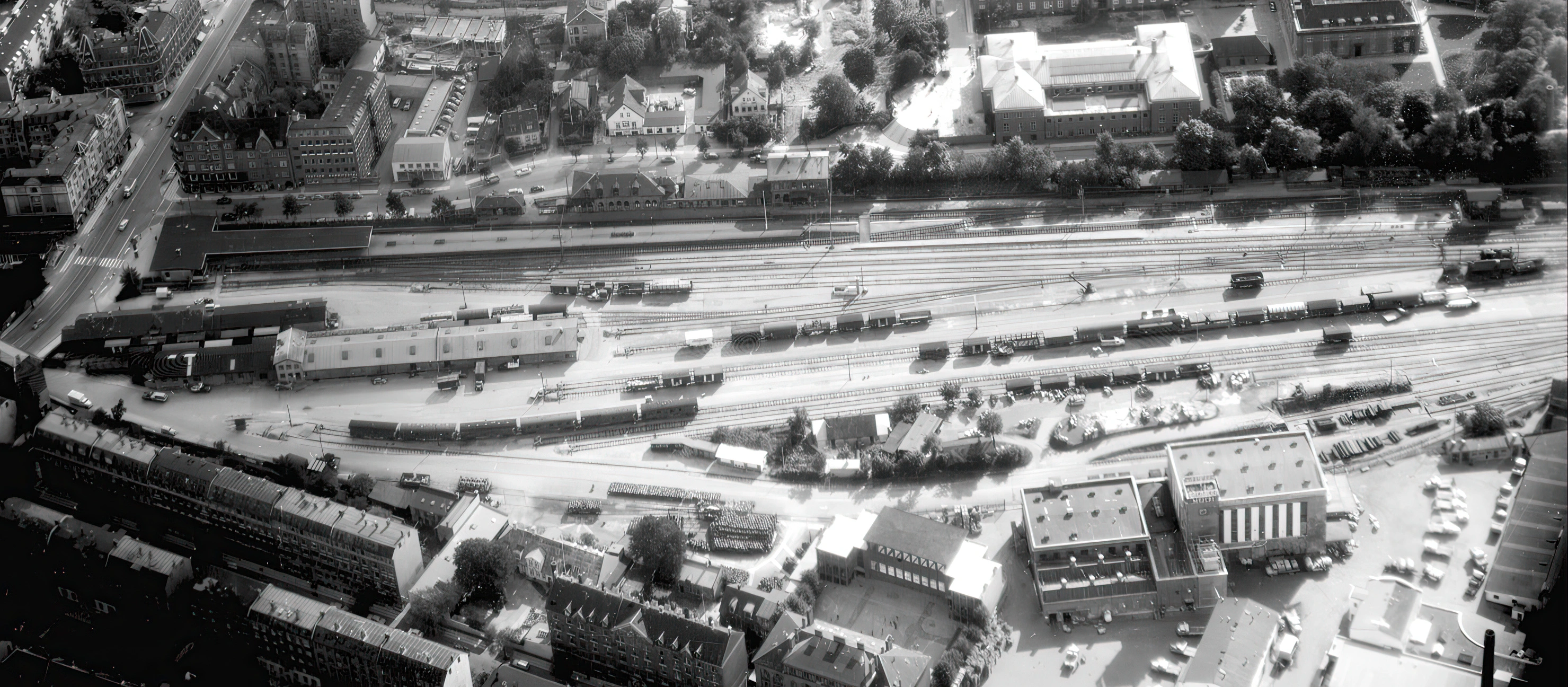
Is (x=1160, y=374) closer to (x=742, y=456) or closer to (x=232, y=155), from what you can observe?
(x=742, y=456)

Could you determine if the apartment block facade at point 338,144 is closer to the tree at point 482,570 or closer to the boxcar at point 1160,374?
the tree at point 482,570

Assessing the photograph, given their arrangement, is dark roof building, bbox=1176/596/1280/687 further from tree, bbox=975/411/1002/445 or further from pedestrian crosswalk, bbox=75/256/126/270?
pedestrian crosswalk, bbox=75/256/126/270

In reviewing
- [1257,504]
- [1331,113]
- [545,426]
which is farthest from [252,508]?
[1331,113]

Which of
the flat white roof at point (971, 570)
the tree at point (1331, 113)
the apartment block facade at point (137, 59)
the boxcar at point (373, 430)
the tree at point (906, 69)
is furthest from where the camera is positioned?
the apartment block facade at point (137, 59)

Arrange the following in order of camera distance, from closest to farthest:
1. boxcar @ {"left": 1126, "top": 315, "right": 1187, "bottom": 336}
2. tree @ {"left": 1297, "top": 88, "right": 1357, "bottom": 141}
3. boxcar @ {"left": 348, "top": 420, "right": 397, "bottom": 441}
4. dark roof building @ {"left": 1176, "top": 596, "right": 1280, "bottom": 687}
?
dark roof building @ {"left": 1176, "top": 596, "right": 1280, "bottom": 687} → boxcar @ {"left": 348, "top": 420, "right": 397, "bottom": 441} → boxcar @ {"left": 1126, "top": 315, "right": 1187, "bottom": 336} → tree @ {"left": 1297, "top": 88, "right": 1357, "bottom": 141}

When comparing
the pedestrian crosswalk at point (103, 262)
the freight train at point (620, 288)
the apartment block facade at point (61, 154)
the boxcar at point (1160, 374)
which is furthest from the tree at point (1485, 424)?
the apartment block facade at point (61, 154)

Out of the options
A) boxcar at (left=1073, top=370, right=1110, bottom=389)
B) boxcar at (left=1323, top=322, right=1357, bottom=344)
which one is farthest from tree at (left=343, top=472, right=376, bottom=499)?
boxcar at (left=1323, top=322, right=1357, bottom=344)
